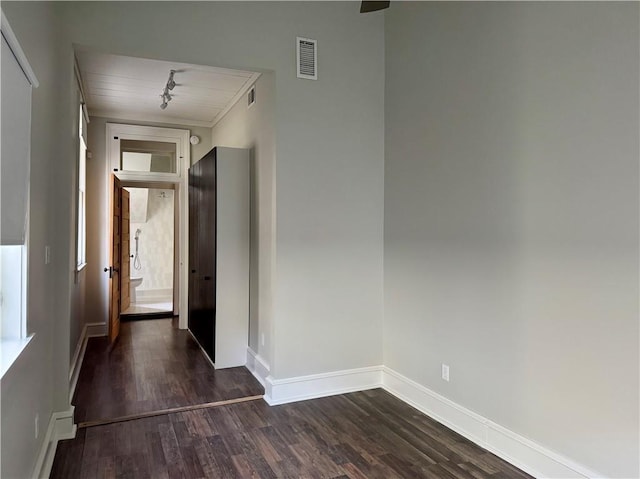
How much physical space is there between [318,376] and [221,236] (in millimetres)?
1676

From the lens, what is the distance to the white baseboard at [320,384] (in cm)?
357

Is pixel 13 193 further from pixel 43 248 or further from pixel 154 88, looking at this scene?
pixel 154 88

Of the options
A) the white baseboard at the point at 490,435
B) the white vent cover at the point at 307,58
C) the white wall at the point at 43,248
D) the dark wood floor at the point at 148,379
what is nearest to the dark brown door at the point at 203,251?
the dark wood floor at the point at 148,379

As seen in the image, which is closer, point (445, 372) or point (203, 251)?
point (445, 372)

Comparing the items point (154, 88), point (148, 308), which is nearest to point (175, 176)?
point (154, 88)

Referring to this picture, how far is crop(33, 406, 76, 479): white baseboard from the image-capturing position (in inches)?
93.4

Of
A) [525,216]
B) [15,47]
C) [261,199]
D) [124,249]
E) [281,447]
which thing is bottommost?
[281,447]

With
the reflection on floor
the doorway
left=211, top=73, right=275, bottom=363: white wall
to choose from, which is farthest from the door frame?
the doorway

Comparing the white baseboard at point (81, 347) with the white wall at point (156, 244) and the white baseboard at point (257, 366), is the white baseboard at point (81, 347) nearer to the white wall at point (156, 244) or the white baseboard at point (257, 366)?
the white baseboard at point (257, 366)

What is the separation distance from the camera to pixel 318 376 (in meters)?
3.71

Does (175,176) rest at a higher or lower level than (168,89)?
lower

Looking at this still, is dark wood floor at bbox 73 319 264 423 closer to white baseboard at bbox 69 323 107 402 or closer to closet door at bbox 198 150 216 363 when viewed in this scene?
white baseboard at bbox 69 323 107 402

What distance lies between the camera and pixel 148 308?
7.92 meters

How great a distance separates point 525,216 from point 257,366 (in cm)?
269
